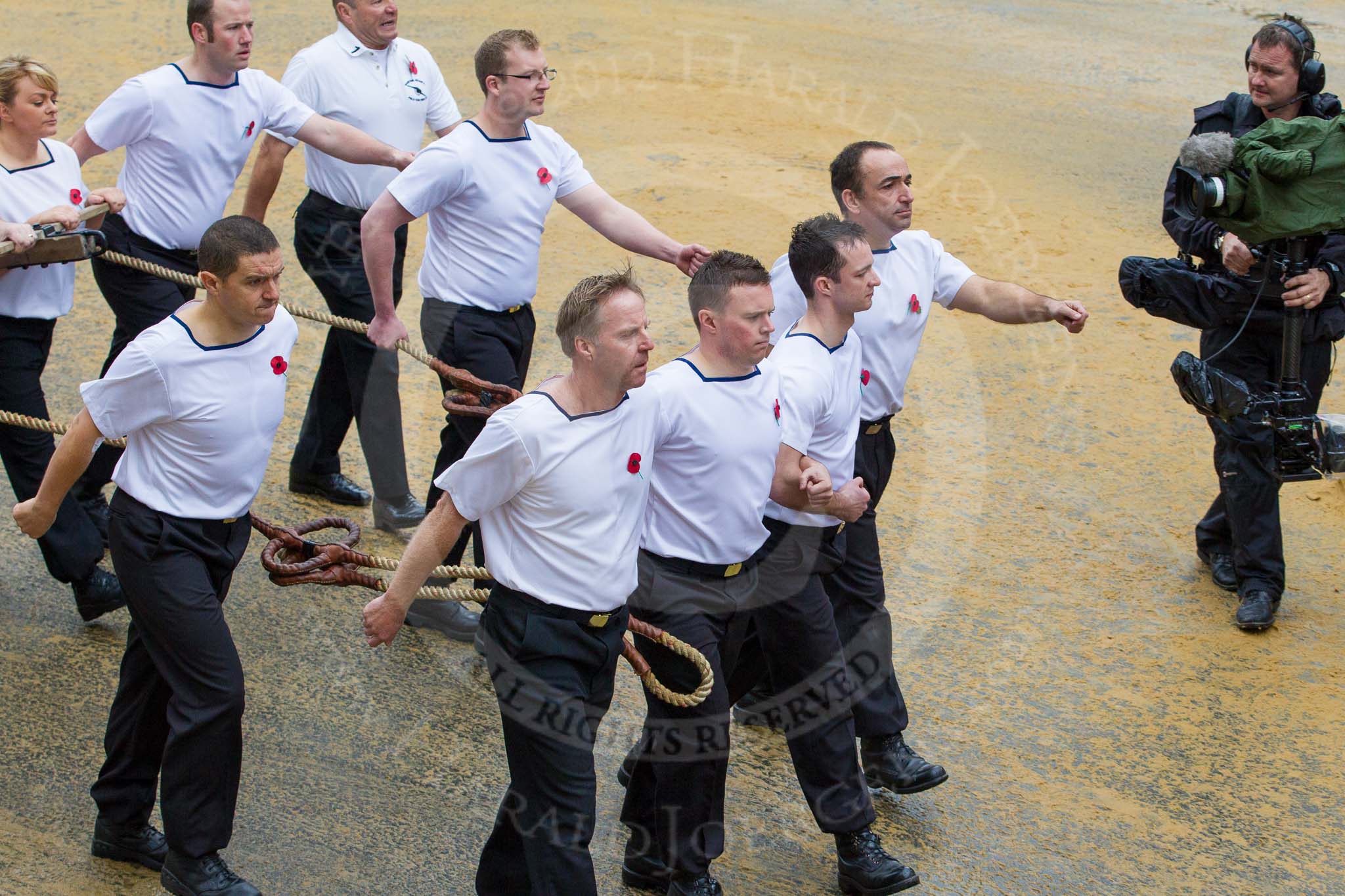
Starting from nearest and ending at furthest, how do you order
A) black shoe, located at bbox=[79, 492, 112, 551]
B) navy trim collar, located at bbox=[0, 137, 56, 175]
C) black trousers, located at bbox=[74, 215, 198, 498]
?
navy trim collar, located at bbox=[0, 137, 56, 175]
black trousers, located at bbox=[74, 215, 198, 498]
black shoe, located at bbox=[79, 492, 112, 551]

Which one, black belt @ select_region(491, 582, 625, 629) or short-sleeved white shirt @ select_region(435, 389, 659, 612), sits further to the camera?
black belt @ select_region(491, 582, 625, 629)

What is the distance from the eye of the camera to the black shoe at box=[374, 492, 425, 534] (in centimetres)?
659

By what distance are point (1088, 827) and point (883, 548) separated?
202 centimetres

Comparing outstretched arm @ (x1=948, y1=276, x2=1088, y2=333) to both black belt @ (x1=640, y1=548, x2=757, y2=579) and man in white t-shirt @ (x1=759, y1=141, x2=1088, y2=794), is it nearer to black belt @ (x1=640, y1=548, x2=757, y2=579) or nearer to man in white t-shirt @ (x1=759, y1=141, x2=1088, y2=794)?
man in white t-shirt @ (x1=759, y1=141, x2=1088, y2=794)

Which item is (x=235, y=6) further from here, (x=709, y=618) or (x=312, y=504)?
(x=709, y=618)

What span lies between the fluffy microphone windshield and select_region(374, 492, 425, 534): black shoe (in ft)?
11.9

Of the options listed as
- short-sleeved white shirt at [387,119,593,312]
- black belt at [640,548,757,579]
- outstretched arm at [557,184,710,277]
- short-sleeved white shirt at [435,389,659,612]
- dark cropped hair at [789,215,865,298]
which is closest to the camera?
short-sleeved white shirt at [435,389,659,612]

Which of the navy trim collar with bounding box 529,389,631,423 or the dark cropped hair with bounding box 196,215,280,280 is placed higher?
the dark cropped hair with bounding box 196,215,280,280

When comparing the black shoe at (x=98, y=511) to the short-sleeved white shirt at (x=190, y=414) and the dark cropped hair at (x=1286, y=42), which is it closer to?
the short-sleeved white shirt at (x=190, y=414)

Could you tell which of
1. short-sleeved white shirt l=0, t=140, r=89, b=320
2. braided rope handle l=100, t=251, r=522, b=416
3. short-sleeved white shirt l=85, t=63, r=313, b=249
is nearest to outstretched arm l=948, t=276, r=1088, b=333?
braided rope handle l=100, t=251, r=522, b=416

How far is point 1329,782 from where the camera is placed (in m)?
5.12

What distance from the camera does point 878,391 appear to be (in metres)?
5.19

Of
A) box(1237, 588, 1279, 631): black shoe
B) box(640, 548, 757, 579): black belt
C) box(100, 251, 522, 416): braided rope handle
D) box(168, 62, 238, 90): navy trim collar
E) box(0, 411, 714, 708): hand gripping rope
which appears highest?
box(168, 62, 238, 90): navy trim collar

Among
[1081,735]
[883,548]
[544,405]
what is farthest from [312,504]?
[1081,735]
